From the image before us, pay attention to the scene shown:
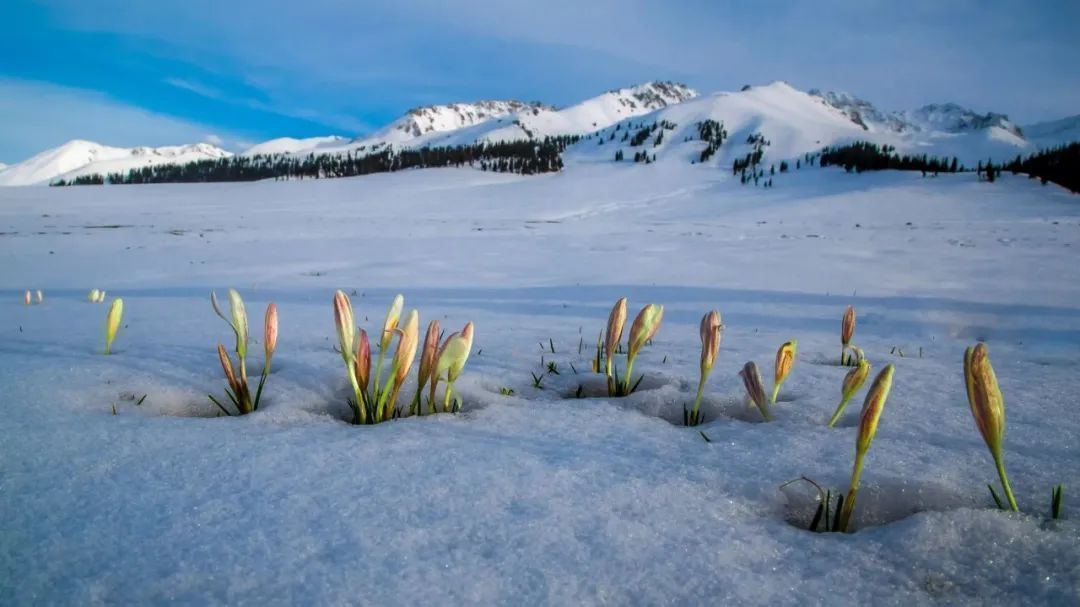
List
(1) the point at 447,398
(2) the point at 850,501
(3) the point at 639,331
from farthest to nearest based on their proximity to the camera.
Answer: (3) the point at 639,331 < (1) the point at 447,398 < (2) the point at 850,501

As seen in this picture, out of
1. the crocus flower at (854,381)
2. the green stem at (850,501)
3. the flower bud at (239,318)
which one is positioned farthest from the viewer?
the flower bud at (239,318)

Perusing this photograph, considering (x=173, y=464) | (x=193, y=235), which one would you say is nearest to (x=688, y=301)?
(x=173, y=464)

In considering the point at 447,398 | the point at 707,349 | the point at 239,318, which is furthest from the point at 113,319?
the point at 707,349

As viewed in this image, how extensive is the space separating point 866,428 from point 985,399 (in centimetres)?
27

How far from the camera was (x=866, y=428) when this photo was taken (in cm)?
119

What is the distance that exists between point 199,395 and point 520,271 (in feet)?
15.7

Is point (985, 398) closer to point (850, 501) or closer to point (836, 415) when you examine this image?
point (850, 501)

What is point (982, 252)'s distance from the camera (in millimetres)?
7273

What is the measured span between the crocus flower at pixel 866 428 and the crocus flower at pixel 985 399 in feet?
0.53

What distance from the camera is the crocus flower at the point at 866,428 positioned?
1173mm

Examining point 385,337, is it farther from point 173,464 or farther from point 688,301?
point 688,301

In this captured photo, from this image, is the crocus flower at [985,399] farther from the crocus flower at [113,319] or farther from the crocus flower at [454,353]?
the crocus flower at [113,319]

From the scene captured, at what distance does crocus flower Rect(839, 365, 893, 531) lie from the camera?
1.17m

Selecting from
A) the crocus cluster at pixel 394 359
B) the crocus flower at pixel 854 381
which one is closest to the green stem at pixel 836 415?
the crocus flower at pixel 854 381
